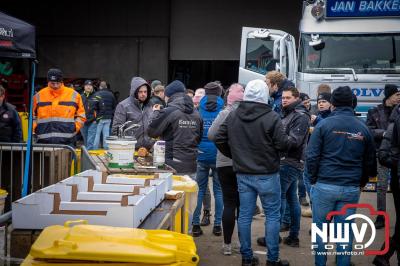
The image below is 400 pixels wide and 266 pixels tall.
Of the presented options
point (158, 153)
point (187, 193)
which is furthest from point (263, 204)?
point (158, 153)

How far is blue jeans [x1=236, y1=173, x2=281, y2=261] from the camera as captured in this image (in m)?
6.23

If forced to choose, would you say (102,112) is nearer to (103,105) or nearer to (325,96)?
(103,105)

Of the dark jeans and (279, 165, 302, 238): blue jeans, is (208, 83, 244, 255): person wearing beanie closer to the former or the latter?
the dark jeans

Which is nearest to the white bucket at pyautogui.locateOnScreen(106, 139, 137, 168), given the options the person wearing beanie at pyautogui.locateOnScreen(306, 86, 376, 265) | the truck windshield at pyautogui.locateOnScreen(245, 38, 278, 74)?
the person wearing beanie at pyautogui.locateOnScreen(306, 86, 376, 265)

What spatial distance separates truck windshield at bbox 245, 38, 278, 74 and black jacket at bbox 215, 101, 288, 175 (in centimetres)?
818

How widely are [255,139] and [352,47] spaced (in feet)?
23.0

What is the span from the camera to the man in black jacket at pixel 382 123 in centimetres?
833

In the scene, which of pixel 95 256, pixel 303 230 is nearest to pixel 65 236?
pixel 95 256

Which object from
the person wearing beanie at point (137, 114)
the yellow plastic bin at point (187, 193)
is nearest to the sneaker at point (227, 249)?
the yellow plastic bin at point (187, 193)

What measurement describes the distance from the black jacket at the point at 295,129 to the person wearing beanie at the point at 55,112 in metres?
3.06

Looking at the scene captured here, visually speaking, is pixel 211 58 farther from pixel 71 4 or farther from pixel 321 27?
pixel 321 27

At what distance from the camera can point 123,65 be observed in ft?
77.7

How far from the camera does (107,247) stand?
339cm

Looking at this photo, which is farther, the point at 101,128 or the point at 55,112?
the point at 101,128
